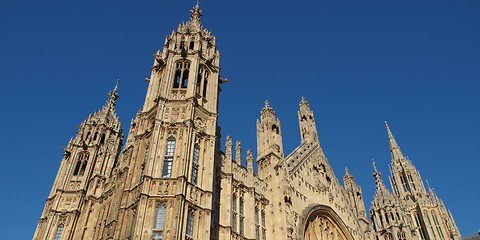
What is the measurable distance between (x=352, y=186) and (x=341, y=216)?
6.08m

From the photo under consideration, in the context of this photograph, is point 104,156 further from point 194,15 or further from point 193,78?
point 194,15

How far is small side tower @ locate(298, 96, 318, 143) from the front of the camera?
43.1 metres

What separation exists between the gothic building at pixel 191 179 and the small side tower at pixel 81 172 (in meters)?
0.09

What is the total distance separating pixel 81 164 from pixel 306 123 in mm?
23482

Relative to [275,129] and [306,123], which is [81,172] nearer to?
[275,129]

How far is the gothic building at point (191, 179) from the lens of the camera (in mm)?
23000

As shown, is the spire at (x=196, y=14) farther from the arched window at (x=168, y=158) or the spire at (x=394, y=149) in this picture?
the spire at (x=394, y=149)

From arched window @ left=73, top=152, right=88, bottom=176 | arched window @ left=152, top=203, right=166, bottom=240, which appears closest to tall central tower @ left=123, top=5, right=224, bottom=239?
arched window @ left=152, top=203, right=166, bottom=240

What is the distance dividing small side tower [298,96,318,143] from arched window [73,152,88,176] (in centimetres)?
2167

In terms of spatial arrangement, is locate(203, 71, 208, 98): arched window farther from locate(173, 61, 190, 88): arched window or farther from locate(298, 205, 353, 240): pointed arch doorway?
locate(298, 205, 353, 240): pointed arch doorway

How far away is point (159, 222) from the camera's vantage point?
21.6m

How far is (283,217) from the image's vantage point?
29609mm

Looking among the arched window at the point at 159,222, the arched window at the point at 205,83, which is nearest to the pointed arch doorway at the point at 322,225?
the arched window at the point at 205,83

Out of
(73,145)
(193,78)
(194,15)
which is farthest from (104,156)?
(194,15)
